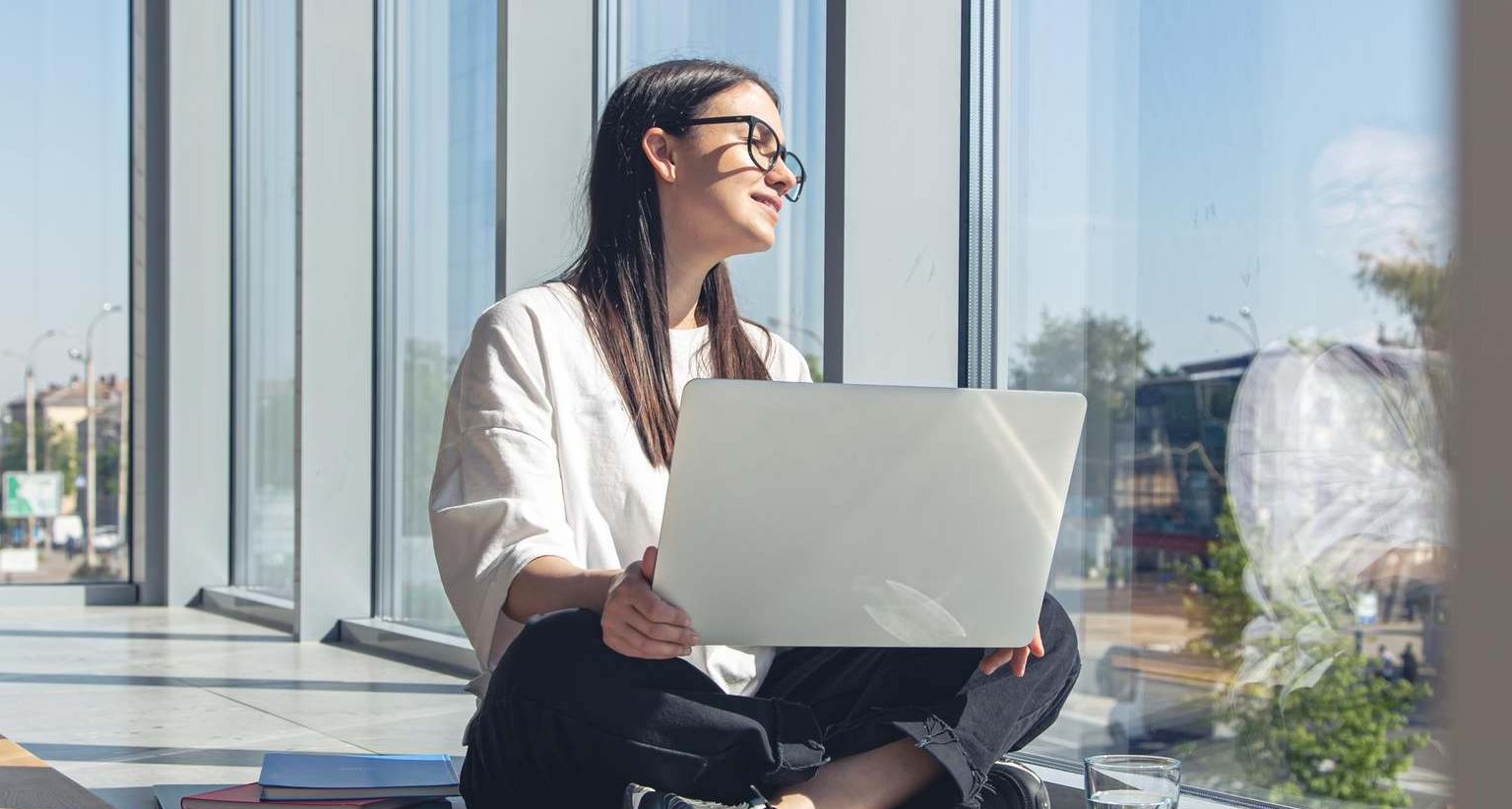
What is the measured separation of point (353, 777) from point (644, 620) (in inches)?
26.3

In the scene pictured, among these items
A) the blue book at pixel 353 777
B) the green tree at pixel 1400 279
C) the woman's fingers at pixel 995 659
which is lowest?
the blue book at pixel 353 777

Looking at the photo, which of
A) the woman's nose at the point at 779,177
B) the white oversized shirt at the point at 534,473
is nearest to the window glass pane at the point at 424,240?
the woman's nose at the point at 779,177

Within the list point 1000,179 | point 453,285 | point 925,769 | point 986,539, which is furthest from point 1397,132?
point 453,285

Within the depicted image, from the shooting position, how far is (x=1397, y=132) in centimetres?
171

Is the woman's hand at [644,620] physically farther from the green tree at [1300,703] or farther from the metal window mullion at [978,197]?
the metal window mullion at [978,197]

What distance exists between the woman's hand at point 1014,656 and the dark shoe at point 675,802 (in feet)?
0.88

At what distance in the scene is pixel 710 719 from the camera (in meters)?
1.35

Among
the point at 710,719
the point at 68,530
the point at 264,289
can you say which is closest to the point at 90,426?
the point at 68,530

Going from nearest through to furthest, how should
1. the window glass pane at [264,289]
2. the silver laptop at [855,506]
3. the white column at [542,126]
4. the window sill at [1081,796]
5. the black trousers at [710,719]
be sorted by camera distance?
the silver laptop at [855,506], the black trousers at [710,719], the window sill at [1081,796], the white column at [542,126], the window glass pane at [264,289]

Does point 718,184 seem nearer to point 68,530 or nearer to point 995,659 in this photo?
point 995,659

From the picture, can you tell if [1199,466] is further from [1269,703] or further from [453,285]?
[453,285]

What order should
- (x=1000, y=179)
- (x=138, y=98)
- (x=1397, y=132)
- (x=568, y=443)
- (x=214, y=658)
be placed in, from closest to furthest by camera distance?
(x=568, y=443) → (x=1397, y=132) → (x=1000, y=179) → (x=214, y=658) → (x=138, y=98)

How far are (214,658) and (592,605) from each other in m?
2.61

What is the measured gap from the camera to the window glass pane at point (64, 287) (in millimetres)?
5078
